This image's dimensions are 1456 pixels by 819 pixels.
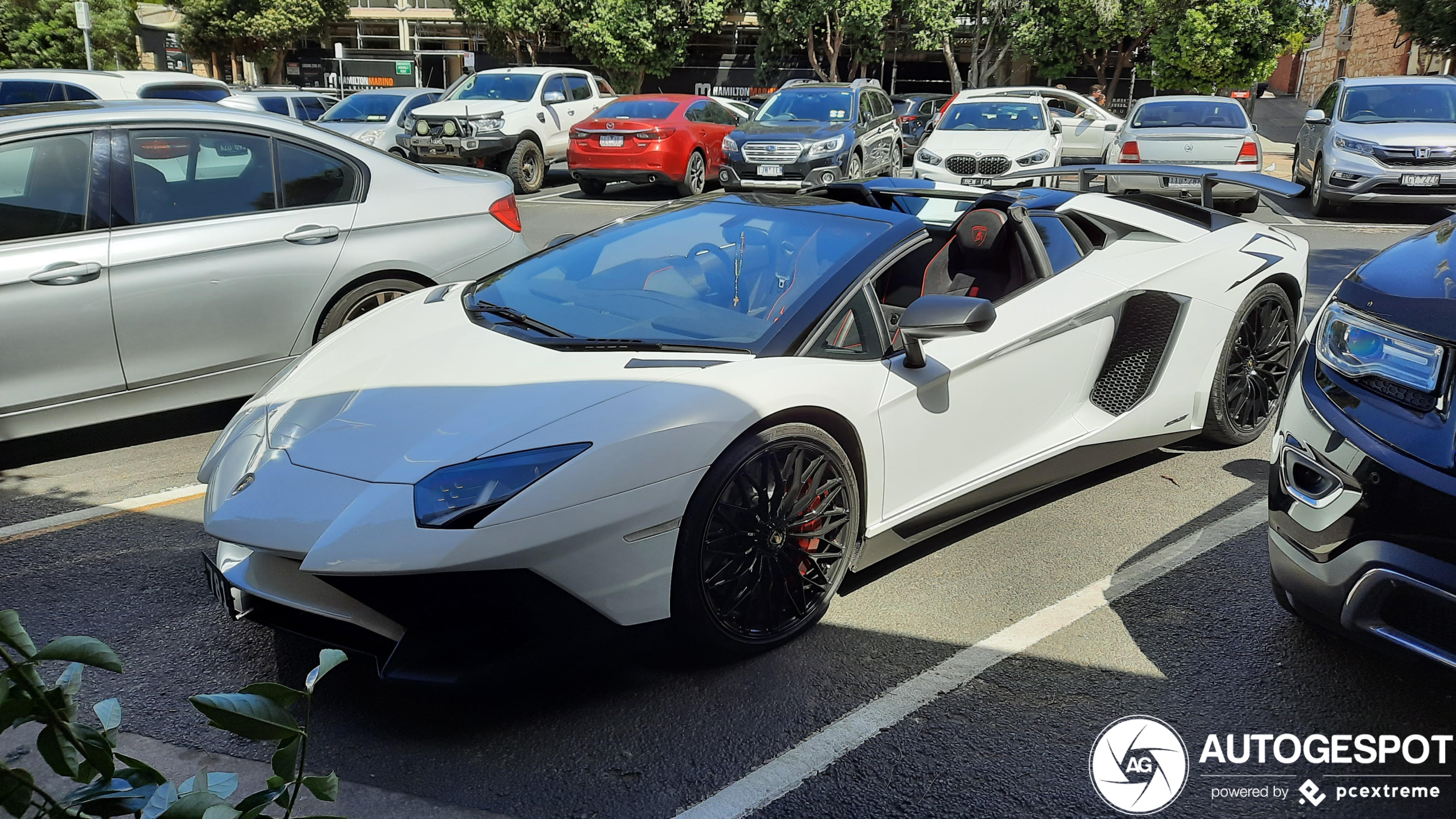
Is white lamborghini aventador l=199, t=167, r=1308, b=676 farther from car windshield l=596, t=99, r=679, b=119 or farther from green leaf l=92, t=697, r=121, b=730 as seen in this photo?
car windshield l=596, t=99, r=679, b=119

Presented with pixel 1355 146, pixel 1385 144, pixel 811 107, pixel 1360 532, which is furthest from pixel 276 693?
pixel 811 107

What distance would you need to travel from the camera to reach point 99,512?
4230 millimetres

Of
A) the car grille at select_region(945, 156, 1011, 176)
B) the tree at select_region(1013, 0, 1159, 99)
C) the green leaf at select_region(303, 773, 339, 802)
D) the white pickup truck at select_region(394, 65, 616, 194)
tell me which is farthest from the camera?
the tree at select_region(1013, 0, 1159, 99)

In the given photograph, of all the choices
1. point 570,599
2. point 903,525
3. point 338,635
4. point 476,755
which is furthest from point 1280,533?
point 338,635

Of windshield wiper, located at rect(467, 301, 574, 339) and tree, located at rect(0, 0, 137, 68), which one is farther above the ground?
tree, located at rect(0, 0, 137, 68)

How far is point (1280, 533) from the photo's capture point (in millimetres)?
2828

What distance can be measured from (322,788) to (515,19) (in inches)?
1613

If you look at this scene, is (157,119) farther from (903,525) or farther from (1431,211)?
(1431,211)

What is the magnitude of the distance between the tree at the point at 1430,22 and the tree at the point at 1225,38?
376 cm

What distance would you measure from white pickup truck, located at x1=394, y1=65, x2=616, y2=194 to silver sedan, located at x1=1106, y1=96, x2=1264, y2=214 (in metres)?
7.96

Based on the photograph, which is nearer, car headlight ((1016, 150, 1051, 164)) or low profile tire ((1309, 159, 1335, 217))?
low profile tire ((1309, 159, 1335, 217))

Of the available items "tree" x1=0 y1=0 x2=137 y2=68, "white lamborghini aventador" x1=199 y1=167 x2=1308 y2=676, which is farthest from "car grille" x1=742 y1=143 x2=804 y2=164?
"tree" x1=0 y1=0 x2=137 y2=68

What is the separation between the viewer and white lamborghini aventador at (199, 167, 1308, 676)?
265cm

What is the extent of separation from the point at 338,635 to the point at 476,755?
17.6 inches
